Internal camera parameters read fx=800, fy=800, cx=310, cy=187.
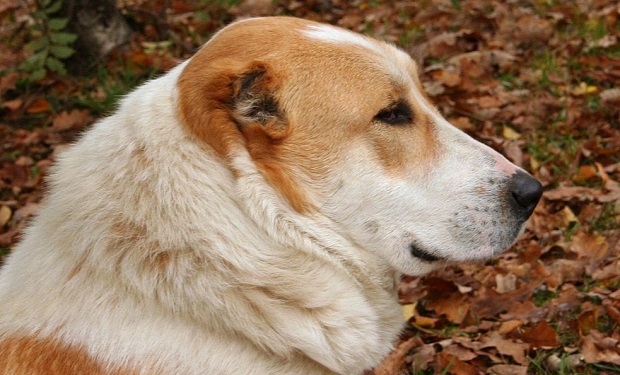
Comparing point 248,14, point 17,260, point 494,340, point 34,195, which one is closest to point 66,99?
point 34,195

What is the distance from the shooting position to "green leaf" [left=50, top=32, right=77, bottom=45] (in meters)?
6.02

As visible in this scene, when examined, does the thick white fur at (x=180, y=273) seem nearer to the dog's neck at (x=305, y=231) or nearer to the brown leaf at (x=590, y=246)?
the dog's neck at (x=305, y=231)

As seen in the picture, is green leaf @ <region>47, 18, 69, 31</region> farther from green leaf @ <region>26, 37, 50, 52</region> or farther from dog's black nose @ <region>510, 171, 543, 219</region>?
dog's black nose @ <region>510, 171, 543, 219</region>

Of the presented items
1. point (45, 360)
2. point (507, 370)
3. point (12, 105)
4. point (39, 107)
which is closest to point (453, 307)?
point (507, 370)

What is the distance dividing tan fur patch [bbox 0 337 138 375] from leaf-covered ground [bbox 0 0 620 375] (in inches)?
64.4

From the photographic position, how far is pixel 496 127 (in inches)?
228

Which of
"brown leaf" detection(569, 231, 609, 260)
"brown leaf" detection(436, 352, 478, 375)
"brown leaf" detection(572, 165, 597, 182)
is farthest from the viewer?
"brown leaf" detection(572, 165, 597, 182)

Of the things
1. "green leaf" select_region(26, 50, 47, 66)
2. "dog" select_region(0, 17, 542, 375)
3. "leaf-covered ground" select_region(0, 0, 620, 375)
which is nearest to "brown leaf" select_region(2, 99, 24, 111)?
"leaf-covered ground" select_region(0, 0, 620, 375)

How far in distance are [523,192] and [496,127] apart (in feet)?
9.81

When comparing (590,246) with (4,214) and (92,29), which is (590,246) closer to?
(4,214)

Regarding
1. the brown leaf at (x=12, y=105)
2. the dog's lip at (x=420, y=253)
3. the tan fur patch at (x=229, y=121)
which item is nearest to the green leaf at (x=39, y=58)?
the brown leaf at (x=12, y=105)

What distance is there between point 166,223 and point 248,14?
580cm

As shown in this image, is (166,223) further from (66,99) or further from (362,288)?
(66,99)

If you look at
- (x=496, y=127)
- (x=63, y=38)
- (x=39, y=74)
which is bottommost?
(x=496, y=127)
